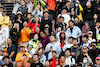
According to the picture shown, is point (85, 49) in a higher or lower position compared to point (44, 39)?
lower

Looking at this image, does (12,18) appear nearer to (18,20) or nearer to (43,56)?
(18,20)

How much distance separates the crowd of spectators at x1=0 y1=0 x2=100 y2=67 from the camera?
Result: 42.9ft

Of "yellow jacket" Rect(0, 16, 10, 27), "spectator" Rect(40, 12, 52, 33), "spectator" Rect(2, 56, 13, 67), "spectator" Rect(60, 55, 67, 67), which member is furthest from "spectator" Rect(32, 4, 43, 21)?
"spectator" Rect(60, 55, 67, 67)

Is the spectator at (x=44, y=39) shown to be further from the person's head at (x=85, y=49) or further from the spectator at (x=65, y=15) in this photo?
the person's head at (x=85, y=49)

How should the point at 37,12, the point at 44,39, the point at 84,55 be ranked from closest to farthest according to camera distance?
the point at 84,55, the point at 44,39, the point at 37,12

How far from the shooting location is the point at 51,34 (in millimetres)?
14602

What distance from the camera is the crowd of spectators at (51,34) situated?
13.1 metres

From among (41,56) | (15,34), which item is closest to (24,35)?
(15,34)

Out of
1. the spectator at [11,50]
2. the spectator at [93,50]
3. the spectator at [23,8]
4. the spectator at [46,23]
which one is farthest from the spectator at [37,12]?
the spectator at [93,50]

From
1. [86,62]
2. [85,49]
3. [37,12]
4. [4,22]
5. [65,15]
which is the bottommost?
[86,62]

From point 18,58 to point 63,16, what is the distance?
309 centimetres

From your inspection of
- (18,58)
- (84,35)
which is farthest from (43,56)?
(84,35)

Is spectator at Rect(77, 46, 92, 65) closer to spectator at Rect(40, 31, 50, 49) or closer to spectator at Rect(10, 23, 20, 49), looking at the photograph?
spectator at Rect(40, 31, 50, 49)

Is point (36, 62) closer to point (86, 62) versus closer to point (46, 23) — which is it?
point (86, 62)
